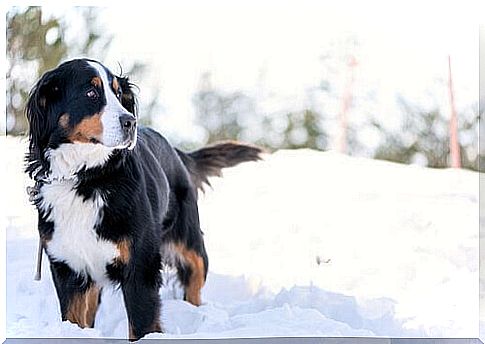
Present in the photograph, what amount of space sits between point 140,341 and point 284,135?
1.23 meters

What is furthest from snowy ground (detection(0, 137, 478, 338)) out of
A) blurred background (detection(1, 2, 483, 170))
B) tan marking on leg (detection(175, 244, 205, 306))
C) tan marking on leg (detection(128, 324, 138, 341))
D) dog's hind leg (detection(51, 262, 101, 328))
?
tan marking on leg (detection(128, 324, 138, 341))

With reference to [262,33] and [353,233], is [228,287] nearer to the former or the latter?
[353,233]

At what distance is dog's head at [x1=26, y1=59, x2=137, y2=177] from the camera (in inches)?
151

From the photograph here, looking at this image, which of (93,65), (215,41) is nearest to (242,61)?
(215,41)

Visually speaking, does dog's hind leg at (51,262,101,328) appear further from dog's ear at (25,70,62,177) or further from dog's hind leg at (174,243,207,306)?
dog's ear at (25,70,62,177)

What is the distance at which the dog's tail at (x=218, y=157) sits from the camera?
4633mm

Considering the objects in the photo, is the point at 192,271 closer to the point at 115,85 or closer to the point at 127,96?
the point at 127,96

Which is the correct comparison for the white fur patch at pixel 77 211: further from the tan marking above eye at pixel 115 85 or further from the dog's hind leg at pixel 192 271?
the dog's hind leg at pixel 192 271

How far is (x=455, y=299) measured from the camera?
4648mm

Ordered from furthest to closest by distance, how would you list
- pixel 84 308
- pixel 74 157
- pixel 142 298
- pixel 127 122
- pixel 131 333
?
pixel 84 308 < pixel 131 333 < pixel 142 298 < pixel 74 157 < pixel 127 122

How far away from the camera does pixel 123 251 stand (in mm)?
3945

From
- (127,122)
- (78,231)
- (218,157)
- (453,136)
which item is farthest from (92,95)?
(453,136)

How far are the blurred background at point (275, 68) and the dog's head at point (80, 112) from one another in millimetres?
592

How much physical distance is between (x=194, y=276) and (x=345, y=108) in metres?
1.09
